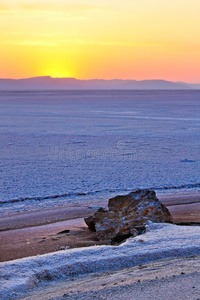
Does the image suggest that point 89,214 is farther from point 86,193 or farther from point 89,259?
point 89,259

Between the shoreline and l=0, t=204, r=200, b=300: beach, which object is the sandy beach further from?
the shoreline

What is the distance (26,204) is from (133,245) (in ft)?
8.81

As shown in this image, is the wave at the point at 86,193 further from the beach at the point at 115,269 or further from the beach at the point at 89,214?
the beach at the point at 115,269

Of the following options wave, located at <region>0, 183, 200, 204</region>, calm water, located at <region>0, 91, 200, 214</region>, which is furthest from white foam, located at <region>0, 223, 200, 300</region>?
wave, located at <region>0, 183, 200, 204</region>

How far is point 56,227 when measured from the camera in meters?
4.69

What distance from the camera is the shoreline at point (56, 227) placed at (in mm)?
3805

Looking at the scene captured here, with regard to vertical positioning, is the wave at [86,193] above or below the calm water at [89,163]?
→ below

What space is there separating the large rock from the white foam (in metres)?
0.37

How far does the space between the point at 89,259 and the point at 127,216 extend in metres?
1.08

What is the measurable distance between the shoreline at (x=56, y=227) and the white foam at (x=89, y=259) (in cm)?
44

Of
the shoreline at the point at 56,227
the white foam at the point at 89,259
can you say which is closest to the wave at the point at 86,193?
the shoreline at the point at 56,227

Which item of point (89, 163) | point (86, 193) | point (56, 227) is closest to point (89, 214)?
point (56, 227)

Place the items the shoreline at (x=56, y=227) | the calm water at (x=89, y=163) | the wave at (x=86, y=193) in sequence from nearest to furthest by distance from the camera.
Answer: the shoreline at (x=56, y=227), the wave at (x=86, y=193), the calm water at (x=89, y=163)

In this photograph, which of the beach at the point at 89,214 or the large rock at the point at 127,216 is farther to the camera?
the large rock at the point at 127,216
